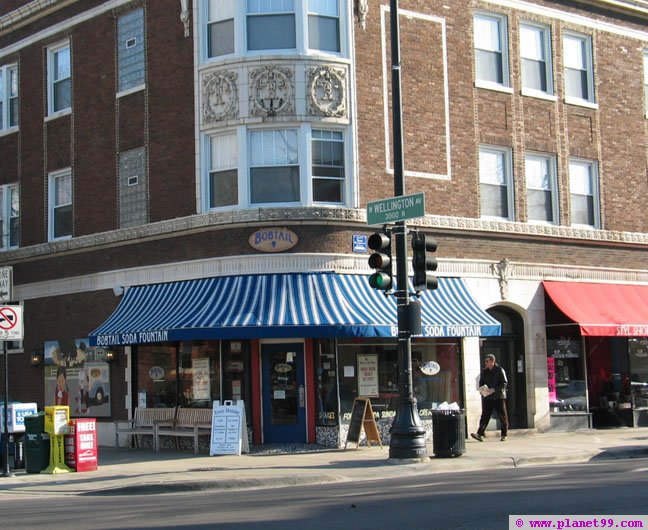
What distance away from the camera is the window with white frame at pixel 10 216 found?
28844 mm

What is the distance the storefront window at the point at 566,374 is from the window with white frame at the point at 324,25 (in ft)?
29.9

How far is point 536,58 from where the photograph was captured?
26.5m

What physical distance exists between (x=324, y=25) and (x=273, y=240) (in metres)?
4.97

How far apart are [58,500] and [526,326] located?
44.2 feet

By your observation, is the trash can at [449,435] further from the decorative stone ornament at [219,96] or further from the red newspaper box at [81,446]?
the decorative stone ornament at [219,96]

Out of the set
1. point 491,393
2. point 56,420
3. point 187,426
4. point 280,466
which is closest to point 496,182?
point 491,393

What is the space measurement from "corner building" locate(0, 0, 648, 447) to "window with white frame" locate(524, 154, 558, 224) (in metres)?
0.05

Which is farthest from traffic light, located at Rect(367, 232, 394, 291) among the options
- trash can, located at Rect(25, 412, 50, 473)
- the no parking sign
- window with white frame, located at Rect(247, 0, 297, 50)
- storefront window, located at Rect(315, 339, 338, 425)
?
trash can, located at Rect(25, 412, 50, 473)

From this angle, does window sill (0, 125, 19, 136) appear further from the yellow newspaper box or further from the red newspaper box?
the red newspaper box

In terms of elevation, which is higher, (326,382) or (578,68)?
(578,68)

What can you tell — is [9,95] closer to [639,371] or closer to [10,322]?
[10,322]

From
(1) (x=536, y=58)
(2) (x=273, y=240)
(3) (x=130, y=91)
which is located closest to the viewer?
(2) (x=273, y=240)

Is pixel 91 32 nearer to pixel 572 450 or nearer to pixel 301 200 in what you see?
pixel 301 200

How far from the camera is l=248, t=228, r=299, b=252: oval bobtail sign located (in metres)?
22.0
